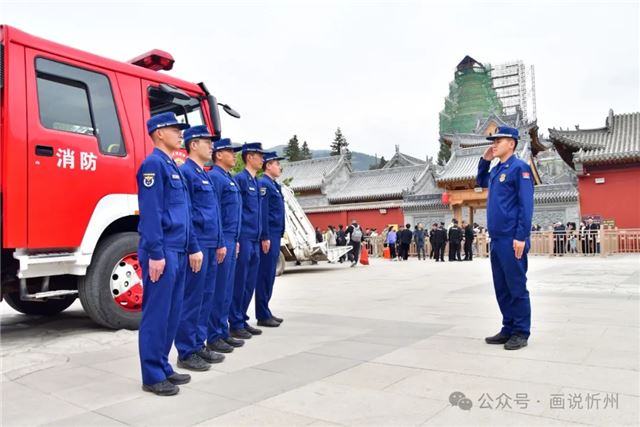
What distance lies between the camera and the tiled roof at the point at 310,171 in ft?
110

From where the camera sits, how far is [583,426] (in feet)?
8.46

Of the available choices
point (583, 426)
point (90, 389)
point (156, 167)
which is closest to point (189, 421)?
point (90, 389)

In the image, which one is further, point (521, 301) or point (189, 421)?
point (521, 301)

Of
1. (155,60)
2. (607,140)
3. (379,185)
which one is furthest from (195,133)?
(379,185)

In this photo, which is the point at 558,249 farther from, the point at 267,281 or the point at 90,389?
the point at 90,389

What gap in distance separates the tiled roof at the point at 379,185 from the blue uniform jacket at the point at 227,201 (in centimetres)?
2535

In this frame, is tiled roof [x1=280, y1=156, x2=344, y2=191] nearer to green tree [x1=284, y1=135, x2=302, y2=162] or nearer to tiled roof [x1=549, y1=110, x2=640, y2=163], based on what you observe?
tiled roof [x1=549, y1=110, x2=640, y2=163]

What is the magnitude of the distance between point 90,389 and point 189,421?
1.04 m

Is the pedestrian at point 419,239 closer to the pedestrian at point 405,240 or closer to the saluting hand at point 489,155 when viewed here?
the pedestrian at point 405,240

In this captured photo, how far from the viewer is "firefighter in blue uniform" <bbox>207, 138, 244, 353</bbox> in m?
4.56

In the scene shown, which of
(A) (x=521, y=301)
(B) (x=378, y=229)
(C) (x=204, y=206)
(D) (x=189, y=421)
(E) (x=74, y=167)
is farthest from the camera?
(B) (x=378, y=229)

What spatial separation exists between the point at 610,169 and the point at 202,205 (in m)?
20.6

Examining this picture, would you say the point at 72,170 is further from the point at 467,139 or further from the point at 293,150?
the point at 293,150

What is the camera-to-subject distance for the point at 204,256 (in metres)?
4.09
